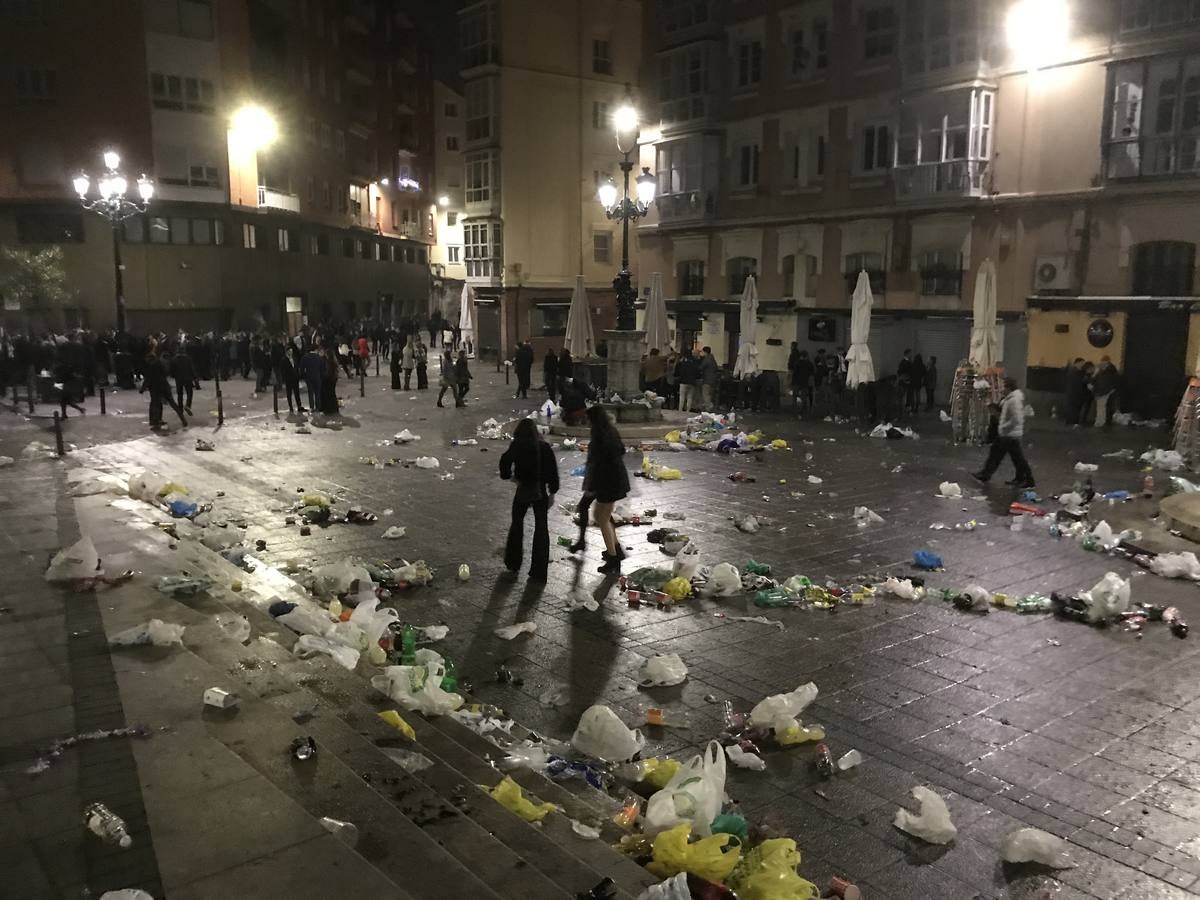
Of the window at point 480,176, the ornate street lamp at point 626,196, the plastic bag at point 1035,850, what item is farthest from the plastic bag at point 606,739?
the window at point 480,176

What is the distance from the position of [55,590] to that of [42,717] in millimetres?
2894

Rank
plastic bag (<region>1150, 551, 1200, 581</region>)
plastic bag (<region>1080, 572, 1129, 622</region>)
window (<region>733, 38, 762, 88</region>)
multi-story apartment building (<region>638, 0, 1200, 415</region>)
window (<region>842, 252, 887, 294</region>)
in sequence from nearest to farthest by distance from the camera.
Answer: plastic bag (<region>1080, 572, 1129, 622</region>) → plastic bag (<region>1150, 551, 1200, 581</region>) → multi-story apartment building (<region>638, 0, 1200, 415</region>) → window (<region>842, 252, 887, 294</region>) → window (<region>733, 38, 762, 88</region>)

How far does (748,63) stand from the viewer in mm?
31328

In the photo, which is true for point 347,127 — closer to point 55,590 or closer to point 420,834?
point 55,590

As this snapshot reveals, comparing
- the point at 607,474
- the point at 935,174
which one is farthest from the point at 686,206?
the point at 607,474

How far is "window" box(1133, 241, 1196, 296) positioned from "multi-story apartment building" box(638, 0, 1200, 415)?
0.15 feet

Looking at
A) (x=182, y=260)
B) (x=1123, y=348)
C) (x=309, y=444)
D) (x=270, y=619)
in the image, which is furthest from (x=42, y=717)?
(x=182, y=260)

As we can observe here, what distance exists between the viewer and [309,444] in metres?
17.1

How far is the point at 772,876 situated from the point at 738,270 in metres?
29.6

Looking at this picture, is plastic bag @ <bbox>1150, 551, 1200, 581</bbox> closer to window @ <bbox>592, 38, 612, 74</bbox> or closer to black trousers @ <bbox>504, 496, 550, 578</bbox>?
black trousers @ <bbox>504, 496, 550, 578</bbox>

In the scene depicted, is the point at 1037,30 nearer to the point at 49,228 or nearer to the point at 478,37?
the point at 478,37

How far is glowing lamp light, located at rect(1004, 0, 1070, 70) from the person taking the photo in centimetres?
2283

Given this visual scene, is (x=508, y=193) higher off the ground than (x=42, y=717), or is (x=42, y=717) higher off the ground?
(x=508, y=193)

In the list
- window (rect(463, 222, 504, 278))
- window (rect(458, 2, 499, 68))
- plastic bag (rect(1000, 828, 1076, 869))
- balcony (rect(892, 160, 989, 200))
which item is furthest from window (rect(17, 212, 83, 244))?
plastic bag (rect(1000, 828, 1076, 869))
